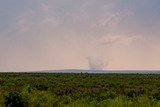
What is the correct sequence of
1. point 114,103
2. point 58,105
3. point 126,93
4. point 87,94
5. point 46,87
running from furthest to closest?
point 46,87, point 126,93, point 87,94, point 58,105, point 114,103

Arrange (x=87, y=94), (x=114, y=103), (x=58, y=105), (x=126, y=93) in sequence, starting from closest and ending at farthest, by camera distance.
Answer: (x=114, y=103) → (x=58, y=105) → (x=87, y=94) → (x=126, y=93)

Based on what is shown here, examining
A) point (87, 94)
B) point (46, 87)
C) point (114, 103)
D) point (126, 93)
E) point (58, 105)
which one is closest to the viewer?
point (114, 103)

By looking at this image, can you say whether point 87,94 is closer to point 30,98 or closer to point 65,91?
point 65,91

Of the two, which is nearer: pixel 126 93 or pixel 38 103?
pixel 38 103

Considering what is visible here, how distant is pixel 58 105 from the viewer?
31.5 meters

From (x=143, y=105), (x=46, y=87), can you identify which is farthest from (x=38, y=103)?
(x=46, y=87)

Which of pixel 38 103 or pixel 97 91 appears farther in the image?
pixel 97 91

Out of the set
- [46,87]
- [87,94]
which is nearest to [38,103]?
[87,94]

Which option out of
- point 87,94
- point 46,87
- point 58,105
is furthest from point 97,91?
point 58,105

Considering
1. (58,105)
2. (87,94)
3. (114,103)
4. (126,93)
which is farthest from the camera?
(126,93)

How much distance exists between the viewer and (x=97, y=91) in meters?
44.3

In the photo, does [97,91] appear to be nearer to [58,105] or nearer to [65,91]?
[65,91]

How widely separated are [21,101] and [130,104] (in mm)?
7241

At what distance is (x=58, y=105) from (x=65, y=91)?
1345 centimetres
